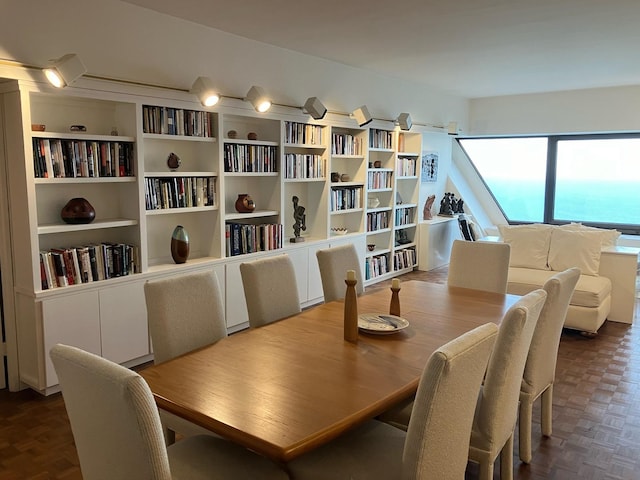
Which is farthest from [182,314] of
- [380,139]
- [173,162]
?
[380,139]

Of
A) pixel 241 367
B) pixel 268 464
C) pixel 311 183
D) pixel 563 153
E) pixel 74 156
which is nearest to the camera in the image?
pixel 268 464

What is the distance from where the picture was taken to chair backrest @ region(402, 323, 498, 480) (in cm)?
157

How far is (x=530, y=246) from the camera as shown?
5430 mm

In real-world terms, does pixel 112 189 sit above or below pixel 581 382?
above

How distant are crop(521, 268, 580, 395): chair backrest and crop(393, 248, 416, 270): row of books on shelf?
425 centimetres

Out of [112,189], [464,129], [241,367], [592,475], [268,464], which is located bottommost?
[592,475]

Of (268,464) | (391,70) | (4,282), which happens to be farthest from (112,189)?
(391,70)

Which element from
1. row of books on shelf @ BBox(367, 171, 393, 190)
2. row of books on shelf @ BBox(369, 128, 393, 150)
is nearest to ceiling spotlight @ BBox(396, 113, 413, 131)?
row of books on shelf @ BBox(369, 128, 393, 150)

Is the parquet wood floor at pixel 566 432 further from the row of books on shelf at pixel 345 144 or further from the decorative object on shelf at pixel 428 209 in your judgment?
the decorative object on shelf at pixel 428 209

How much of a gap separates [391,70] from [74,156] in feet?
12.4

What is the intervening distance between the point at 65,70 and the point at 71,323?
5.13 feet

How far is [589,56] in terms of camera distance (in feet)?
17.1

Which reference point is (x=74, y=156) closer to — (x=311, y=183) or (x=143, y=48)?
(x=143, y=48)

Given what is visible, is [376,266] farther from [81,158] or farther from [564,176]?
[81,158]
